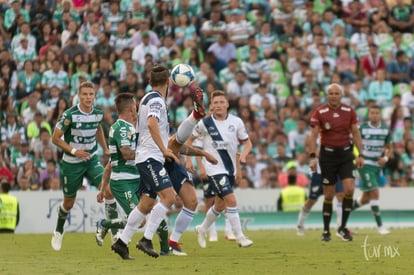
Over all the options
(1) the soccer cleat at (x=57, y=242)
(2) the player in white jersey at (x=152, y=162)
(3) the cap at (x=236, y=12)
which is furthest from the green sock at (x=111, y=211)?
(3) the cap at (x=236, y=12)

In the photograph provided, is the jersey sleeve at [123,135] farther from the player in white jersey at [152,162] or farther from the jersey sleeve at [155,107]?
the jersey sleeve at [155,107]

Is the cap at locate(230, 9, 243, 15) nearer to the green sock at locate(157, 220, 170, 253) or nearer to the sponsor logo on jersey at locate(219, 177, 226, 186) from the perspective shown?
the sponsor logo on jersey at locate(219, 177, 226, 186)

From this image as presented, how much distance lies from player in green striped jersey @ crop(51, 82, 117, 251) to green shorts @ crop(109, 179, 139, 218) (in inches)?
47.8

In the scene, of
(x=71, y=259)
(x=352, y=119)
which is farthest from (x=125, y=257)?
(x=352, y=119)

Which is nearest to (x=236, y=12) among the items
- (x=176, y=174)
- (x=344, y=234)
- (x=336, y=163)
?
(x=336, y=163)

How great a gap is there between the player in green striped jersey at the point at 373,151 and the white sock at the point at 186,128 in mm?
7946

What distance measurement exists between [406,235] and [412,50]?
11.7 m

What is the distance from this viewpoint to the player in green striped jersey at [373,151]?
24.0 metres

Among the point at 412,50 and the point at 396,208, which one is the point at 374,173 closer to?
the point at 396,208

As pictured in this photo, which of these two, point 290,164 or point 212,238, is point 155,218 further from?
point 290,164

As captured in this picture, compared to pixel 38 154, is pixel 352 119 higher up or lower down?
higher up

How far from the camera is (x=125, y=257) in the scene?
16016 millimetres

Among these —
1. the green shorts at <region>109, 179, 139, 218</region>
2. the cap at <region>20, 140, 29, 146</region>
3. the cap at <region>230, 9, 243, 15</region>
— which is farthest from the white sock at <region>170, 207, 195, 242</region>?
the cap at <region>230, 9, 243, 15</region>

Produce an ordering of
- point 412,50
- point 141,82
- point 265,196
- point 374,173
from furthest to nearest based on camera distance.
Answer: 1. point 412,50
2. point 141,82
3. point 265,196
4. point 374,173
